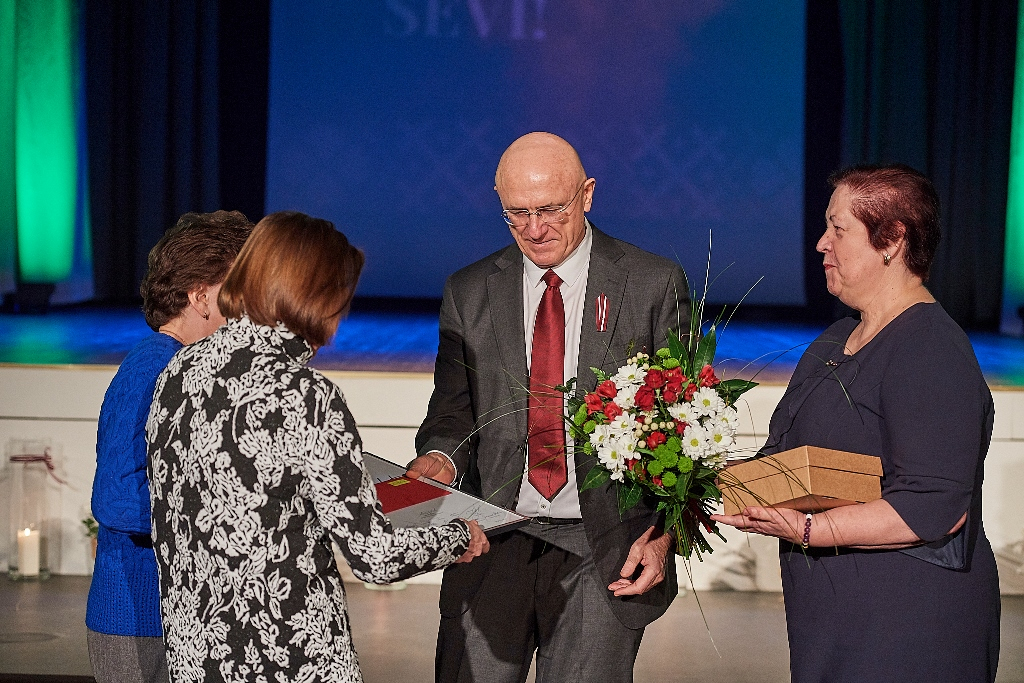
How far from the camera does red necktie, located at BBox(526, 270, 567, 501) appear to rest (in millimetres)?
2340

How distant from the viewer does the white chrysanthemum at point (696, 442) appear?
6.62ft

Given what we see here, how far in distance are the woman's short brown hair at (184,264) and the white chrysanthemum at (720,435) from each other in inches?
40.4

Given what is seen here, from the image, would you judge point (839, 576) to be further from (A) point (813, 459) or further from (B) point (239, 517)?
(B) point (239, 517)

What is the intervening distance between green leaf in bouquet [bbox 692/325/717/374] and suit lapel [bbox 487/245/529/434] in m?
0.42

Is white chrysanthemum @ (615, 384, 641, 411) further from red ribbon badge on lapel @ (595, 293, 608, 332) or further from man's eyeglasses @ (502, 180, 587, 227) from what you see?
man's eyeglasses @ (502, 180, 587, 227)

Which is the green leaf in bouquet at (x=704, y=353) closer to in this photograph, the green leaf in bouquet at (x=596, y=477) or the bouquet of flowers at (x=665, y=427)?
the bouquet of flowers at (x=665, y=427)

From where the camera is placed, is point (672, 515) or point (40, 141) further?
point (40, 141)

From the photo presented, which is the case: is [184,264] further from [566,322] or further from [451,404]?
[566,322]

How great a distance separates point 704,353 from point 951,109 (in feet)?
20.5

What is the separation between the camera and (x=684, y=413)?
6.68ft

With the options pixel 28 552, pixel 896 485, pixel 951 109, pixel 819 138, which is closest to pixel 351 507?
pixel 896 485

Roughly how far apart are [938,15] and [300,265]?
7.01 meters

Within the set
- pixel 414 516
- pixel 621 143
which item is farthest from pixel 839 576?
pixel 621 143

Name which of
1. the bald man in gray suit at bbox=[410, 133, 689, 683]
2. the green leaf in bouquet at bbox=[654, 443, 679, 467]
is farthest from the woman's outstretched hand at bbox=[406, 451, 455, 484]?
the green leaf in bouquet at bbox=[654, 443, 679, 467]
